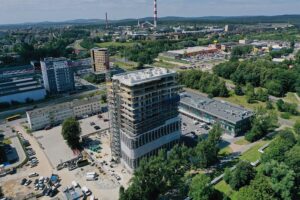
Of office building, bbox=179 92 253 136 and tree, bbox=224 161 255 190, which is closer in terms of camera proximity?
tree, bbox=224 161 255 190

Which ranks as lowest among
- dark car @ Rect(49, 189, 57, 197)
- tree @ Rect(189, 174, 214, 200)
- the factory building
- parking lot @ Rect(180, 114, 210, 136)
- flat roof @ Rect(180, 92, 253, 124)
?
dark car @ Rect(49, 189, 57, 197)

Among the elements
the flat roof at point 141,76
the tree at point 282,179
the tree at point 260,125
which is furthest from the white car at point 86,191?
the tree at point 260,125

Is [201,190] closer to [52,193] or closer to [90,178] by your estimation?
[90,178]

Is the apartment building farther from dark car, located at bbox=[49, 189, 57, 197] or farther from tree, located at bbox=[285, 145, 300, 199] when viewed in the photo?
tree, located at bbox=[285, 145, 300, 199]

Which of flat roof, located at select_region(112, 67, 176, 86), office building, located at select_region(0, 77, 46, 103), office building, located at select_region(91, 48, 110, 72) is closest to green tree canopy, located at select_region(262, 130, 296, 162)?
flat roof, located at select_region(112, 67, 176, 86)

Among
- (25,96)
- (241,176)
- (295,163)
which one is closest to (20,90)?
(25,96)

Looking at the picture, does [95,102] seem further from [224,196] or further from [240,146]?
[224,196]

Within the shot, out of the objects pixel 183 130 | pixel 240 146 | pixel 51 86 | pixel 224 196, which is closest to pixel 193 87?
pixel 183 130

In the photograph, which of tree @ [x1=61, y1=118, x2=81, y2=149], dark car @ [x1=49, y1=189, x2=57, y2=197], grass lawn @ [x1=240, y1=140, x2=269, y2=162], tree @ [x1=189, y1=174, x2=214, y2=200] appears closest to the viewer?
tree @ [x1=189, y1=174, x2=214, y2=200]
